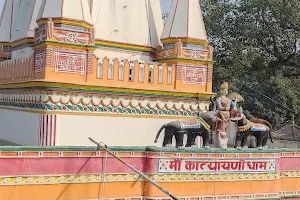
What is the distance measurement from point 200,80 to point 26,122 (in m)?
3.82

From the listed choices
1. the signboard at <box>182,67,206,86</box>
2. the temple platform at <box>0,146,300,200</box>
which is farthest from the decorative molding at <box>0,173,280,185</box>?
the signboard at <box>182,67,206,86</box>

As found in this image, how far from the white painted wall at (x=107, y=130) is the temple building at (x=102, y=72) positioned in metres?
0.02

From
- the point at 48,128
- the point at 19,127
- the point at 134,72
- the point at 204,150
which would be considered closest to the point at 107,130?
the point at 48,128

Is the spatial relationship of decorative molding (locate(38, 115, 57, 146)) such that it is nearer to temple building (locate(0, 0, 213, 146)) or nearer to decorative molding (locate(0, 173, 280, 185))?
temple building (locate(0, 0, 213, 146))

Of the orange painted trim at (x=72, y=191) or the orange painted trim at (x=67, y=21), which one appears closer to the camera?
the orange painted trim at (x=72, y=191)

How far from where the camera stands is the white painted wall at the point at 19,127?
28.8ft

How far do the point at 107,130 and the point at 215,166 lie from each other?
2561mm

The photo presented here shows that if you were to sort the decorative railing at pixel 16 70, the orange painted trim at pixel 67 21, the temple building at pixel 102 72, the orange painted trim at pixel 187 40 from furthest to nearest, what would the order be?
the orange painted trim at pixel 187 40
the decorative railing at pixel 16 70
the orange painted trim at pixel 67 21
the temple building at pixel 102 72

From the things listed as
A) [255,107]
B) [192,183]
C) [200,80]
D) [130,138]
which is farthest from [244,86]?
[192,183]

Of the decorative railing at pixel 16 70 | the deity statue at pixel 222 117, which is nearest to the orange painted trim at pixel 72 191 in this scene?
the deity statue at pixel 222 117

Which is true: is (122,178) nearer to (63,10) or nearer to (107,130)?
(107,130)

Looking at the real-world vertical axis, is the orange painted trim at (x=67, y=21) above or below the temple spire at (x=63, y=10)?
below

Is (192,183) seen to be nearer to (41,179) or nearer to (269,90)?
(41,179)

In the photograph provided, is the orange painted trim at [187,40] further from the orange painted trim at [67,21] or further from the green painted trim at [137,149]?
the green painted trim at [137,149]
